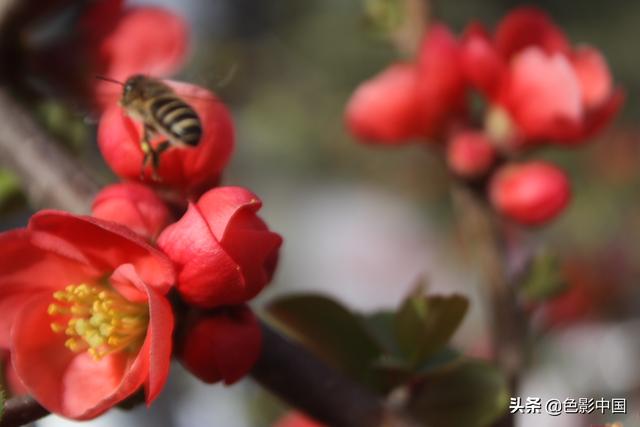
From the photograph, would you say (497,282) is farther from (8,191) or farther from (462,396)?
(8,191)

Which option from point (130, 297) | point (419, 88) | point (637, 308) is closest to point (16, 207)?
point (130, 297)

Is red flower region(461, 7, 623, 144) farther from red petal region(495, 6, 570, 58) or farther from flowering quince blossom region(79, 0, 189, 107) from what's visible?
flowering quince blossom region(79, 0, 189, 107)

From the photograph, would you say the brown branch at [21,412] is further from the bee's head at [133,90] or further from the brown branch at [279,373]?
the bee's head at [133,90]

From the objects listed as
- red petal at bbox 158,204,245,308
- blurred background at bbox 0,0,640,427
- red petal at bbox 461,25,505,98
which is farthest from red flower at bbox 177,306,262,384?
blurred background at bbox 0,0,640,427

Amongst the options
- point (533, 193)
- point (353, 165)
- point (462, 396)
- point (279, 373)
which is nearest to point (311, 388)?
point (279, 373)

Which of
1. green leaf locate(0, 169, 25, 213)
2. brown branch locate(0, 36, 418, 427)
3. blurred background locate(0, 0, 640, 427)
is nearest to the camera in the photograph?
brown branch locate(0, 36, 418, 427)

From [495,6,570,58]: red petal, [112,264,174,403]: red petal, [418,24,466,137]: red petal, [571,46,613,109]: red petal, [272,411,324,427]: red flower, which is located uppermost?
[495,6,570,58]: red petal

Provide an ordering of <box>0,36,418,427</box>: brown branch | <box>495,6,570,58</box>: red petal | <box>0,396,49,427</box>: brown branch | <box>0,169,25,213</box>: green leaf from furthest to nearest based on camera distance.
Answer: <box>495,6,570,58</box>: red petal < <box>0,169,25,213</box>: green leaf < <box>0,36,418,427</box>: brown branch < <box>0,396,49,427</box>: brown branch
